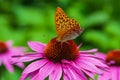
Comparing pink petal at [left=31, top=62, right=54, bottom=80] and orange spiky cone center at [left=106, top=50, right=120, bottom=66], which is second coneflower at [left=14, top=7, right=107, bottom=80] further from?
orange spiky cone center at [left=106, top=50, right=120, bottom=66]

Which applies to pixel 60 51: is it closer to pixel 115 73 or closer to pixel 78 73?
pixel 78 73

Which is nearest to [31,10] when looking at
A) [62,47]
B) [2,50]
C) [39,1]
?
[39,1]

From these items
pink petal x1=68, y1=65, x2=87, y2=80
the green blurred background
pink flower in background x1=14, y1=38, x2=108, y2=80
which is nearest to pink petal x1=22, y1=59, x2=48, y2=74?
pink flower in background x1=14, y1=38, x2=108, y2=80

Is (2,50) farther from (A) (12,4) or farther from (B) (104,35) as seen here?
(A) (12,4)

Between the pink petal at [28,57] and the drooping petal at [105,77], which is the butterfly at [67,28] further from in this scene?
the drooping petal at [105,77]

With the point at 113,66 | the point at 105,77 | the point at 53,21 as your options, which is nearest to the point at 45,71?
the point at 105,77

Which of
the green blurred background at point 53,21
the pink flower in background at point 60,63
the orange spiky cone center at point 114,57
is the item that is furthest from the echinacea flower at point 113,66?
the green blurred background at point 53,21

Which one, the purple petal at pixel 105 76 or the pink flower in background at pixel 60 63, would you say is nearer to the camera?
the pink flower in background at pixel 60 63
